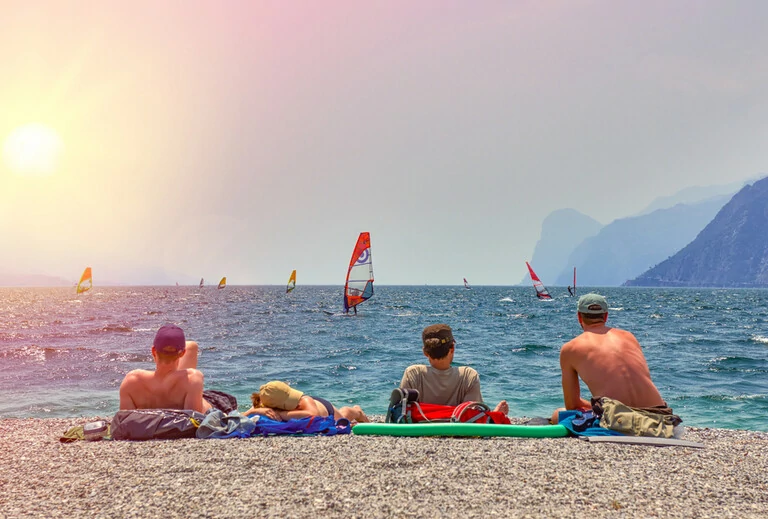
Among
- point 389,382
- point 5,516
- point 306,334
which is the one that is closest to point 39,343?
point 306,334

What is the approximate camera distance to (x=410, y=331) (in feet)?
96.4

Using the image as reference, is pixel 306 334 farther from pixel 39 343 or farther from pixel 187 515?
pixel 187 515

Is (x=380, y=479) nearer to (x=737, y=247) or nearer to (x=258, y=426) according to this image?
(x=258, y=426)

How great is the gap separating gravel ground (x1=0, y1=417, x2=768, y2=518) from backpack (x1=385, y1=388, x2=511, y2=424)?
392 mm

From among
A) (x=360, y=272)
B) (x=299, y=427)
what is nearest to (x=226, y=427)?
(x=299, y=427)

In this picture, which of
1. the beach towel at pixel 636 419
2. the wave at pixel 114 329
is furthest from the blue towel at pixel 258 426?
the wave at pixel 114 329

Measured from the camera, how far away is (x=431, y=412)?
19.4 feet

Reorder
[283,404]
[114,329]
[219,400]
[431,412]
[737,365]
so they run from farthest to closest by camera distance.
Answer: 1. [114,329]
2. [737,365]
3. [219,400]
4. [283,404]
5. [431,412]

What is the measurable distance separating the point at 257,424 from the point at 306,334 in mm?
21707

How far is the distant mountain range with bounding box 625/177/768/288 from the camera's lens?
553ft

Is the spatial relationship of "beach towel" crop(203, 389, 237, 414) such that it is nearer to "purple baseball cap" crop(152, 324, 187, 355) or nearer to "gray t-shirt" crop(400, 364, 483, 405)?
"purple baseball cap" crop(152, 324, 187, 355)

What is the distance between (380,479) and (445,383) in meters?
1.95

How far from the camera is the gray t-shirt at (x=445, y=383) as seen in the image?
6.02 meters

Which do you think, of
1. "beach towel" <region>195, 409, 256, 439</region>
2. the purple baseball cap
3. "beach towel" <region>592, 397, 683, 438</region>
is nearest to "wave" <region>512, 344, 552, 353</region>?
"beach towel" <region>592, 397, 683, 438</region>
